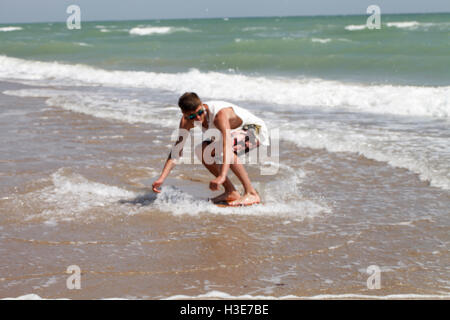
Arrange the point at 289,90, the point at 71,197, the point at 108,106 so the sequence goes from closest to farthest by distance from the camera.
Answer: the point at 71,197 < the point at 108,106 < the point at 289,90

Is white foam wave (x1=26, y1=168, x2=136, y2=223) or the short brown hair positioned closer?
the short brown hair

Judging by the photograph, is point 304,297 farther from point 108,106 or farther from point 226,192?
point 108,106

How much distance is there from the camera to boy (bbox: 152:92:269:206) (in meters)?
4.83

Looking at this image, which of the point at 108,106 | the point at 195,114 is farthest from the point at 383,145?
the point at 108,106

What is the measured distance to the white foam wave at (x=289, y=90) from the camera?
1098 centimetres

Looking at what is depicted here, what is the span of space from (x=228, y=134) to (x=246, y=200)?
703 millimetres

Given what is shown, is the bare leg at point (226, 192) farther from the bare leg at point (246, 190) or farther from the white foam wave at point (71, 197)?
the white foam wave at point (71, 197)

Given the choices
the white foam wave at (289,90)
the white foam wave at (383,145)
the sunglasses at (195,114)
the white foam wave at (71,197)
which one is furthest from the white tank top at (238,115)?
the white foam wave at (289,90)

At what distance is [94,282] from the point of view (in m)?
3.63

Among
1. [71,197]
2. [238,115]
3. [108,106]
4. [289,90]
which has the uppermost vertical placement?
[238,115]

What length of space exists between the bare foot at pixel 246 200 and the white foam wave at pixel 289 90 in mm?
6043

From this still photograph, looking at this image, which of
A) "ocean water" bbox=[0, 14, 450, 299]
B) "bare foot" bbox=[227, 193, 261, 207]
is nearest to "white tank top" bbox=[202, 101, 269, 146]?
"bare foot" bbox=[227, 193, 261, 207]

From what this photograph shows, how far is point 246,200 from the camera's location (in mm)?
5227

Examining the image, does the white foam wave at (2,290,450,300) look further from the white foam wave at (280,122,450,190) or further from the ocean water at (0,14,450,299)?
the white foam wave at (280,122,450,190)
